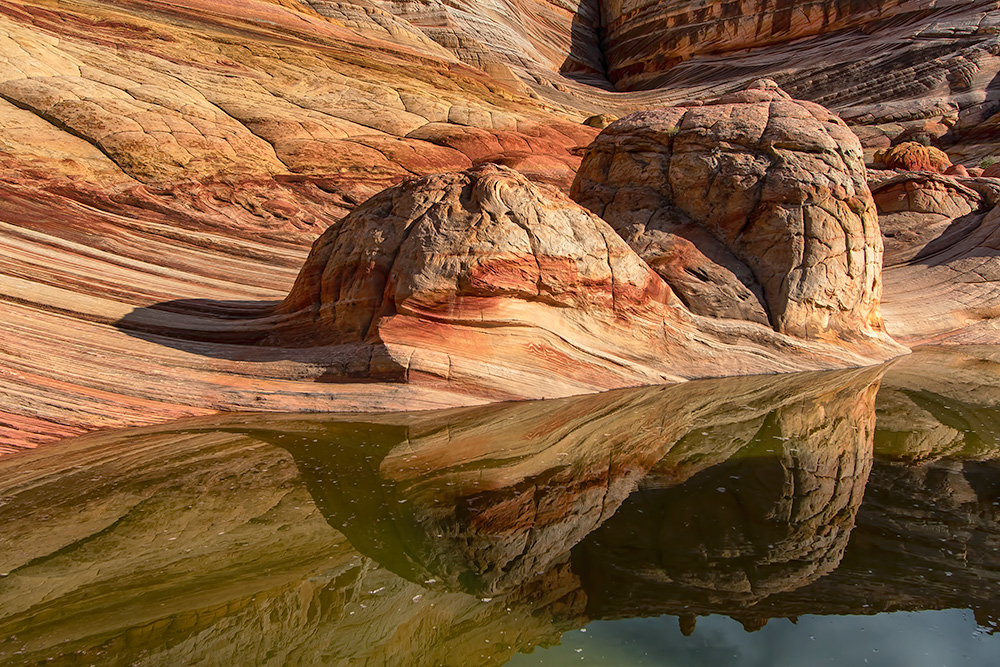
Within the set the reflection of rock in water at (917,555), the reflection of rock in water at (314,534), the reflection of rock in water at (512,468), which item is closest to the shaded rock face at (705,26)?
the reflection of rock in water at (512,468)

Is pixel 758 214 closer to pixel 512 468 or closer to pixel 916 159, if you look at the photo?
pixel 512 468

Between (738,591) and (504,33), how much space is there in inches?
972

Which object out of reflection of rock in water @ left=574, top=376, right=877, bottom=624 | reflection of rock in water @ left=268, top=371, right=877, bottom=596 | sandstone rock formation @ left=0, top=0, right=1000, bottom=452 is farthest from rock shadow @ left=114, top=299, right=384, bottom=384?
reflection of rock in water @ left=574, top=376, right=877, bottom=624

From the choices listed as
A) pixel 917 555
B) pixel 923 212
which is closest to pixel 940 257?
pixel 923 212

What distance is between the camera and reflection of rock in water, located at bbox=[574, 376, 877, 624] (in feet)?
11.4

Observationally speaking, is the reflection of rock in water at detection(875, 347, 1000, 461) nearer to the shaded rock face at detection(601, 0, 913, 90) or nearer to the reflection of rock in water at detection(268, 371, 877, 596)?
the reflection of rock in water at detection(268, 371, 877, 596)

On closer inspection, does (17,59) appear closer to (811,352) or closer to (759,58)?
(811,352)

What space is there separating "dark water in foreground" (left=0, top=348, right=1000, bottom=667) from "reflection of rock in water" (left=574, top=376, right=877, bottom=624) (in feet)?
0.06

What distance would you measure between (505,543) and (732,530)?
123 cm

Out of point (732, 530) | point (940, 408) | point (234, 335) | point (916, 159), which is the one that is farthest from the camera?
point (916, 159)

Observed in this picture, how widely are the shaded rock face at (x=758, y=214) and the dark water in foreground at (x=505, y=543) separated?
2.95 m

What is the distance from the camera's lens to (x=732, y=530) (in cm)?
412

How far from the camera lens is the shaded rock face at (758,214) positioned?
9125mm

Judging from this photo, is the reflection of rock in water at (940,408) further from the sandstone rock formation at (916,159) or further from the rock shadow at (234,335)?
the sandstone rock formation at (916,159)
